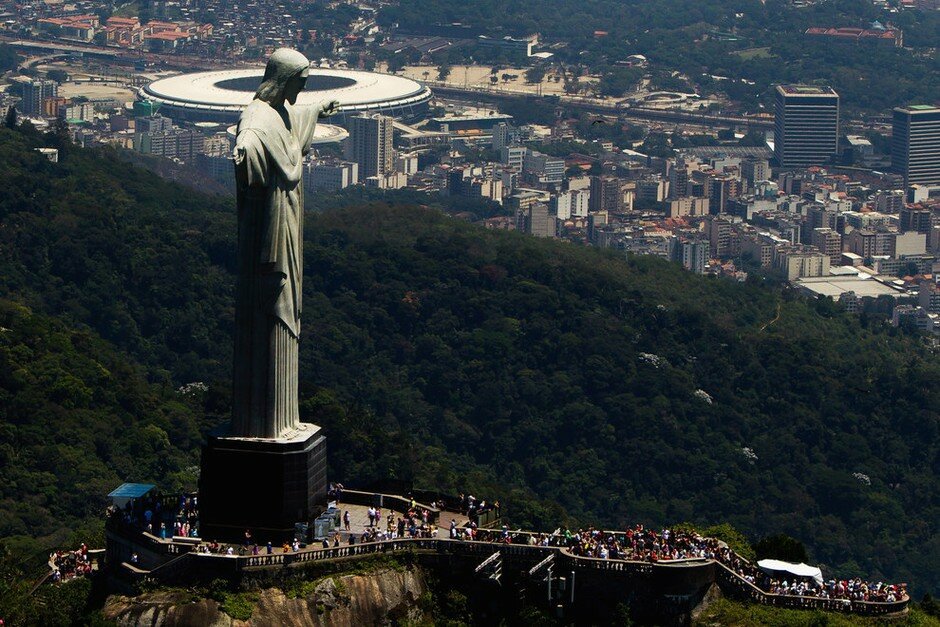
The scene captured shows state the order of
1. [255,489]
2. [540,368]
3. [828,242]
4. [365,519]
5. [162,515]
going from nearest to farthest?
[255,489] → [162,515] → [365,519] → [540,368] → [828,242]

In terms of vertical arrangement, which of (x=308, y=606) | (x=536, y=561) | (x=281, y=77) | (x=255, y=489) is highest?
(x=281, y=77)

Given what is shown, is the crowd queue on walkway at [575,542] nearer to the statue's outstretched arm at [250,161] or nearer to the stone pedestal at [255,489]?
the stone pedestal at [255,489]

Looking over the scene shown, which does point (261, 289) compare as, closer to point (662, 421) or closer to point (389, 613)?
point (389, 613)

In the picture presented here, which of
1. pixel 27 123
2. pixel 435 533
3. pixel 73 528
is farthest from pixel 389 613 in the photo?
pixel 27 123

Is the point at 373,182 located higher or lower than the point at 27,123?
lower

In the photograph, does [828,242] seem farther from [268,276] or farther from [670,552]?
[268,276]

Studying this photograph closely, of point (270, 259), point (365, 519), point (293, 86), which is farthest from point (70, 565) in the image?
point (293, 86)

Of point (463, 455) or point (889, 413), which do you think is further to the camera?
point (889, 413)

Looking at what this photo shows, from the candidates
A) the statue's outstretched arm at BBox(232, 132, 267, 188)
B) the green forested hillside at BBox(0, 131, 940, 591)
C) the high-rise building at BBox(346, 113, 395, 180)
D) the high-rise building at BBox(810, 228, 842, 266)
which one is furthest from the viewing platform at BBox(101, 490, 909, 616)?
the high-rise building at BBox(346, 113, 395, 180)
